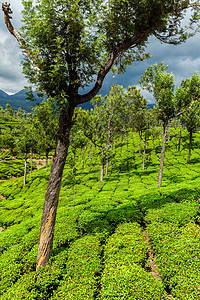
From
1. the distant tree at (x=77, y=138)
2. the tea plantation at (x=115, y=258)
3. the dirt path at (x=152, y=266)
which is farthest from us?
the distant tree at (x=77, y=138)

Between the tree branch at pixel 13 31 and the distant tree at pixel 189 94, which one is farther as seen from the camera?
the distant tree at pixel 189 94

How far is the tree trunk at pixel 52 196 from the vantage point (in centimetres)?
700

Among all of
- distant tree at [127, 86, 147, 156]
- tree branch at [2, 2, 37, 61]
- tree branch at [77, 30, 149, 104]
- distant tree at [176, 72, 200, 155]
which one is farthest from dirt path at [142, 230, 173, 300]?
distant tree at [127, 86, 147, 156]

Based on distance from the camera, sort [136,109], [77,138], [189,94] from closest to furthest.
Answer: [77,138] < [189,94] < [136,109]

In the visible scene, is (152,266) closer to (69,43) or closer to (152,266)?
(152,266)

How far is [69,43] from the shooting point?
253 inches

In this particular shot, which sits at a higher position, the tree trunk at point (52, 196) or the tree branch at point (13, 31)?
the tree branch at point (13, 31)

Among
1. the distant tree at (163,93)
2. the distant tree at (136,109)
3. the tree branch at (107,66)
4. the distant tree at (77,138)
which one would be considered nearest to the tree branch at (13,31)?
the tree branch at (107,66)

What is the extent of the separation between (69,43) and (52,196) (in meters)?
6.94

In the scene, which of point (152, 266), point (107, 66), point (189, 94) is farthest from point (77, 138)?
point (189, 94)

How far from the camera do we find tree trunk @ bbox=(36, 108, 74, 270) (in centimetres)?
700

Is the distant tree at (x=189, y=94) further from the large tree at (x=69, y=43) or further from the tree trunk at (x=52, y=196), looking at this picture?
the tree trunk at (x=52, y=196)

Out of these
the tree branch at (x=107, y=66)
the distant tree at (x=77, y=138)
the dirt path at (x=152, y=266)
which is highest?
the tree branch at (x=107, y=66)

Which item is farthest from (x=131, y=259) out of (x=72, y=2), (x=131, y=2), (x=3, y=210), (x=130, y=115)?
(x=130, y=115)
